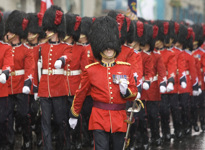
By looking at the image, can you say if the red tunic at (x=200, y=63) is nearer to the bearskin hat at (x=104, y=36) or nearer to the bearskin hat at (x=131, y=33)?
the bearskin hat at (x=131, y=33)

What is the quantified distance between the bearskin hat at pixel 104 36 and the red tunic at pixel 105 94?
0.17 metres

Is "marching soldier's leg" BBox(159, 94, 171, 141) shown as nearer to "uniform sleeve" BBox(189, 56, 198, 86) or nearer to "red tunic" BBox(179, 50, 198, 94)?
"red tunic" BBox(179, 50, 198, 94)

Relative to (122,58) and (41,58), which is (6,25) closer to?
(41,58)

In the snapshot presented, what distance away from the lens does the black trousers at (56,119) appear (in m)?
7.38

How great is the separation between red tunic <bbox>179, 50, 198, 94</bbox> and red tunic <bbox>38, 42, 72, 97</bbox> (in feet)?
9.51

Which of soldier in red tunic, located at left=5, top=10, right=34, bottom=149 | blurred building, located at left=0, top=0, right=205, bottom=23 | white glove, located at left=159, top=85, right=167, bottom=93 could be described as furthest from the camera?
blurred building, located at left=0, top=0, right=205, bottom=23

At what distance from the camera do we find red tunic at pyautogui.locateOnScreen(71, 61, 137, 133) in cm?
575

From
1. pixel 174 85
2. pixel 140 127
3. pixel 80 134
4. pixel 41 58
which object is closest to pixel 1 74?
pixel 41 58

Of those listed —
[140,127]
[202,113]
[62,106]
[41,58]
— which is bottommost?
[202,113]

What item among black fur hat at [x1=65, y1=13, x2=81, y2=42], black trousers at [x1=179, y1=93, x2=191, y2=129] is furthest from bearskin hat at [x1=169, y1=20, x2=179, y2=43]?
black fur hat at [x1=65, y1=13, x2=81, y2=42]

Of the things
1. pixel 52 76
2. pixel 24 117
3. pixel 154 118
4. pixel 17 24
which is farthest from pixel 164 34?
pixel 24 117

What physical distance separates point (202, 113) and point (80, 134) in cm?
331

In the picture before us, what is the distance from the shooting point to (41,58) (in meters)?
7.66

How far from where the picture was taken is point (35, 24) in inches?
356
